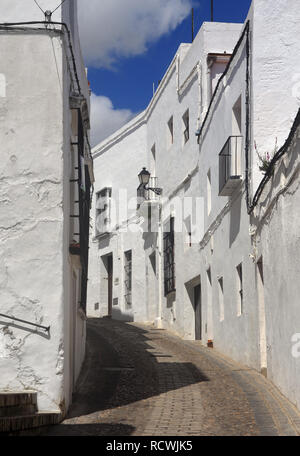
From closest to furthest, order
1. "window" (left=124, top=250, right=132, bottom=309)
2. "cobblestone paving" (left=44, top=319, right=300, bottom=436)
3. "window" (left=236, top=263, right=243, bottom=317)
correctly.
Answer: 1. "cobblestone paving" (left=44, top=319, right=300, bottom=436)
2. "window" (left=236, top=263, right=243, bottom=317)
3. "window" (left=124, top=250, right=132, bottom=309)

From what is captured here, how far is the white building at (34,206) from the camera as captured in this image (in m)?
9.09

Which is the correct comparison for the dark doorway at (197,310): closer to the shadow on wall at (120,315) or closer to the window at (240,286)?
the shadow on wall at (120,315)

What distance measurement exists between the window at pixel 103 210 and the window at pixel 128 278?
1683 mm

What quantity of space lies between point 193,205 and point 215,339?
4.01m

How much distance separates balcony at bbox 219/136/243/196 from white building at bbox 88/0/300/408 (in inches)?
1.1

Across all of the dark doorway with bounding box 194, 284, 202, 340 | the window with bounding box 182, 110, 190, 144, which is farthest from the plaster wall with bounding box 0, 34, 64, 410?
the window with bounding box 182, 110, 190, 144

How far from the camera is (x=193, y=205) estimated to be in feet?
62.5

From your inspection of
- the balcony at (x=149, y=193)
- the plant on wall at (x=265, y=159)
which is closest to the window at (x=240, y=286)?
the plant on wall at (x=265, y=159)

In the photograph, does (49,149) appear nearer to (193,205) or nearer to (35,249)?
(35,249)

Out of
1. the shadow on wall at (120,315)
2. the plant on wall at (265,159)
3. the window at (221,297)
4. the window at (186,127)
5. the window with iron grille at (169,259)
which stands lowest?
the shadow on wall at (120,315)

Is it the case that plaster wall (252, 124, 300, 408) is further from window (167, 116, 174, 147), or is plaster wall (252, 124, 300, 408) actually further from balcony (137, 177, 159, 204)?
balcony (137, 177, 159, 204)

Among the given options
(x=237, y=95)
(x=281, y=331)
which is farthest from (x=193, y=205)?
(x=281, y=331)

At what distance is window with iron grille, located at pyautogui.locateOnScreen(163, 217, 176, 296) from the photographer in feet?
68.3
